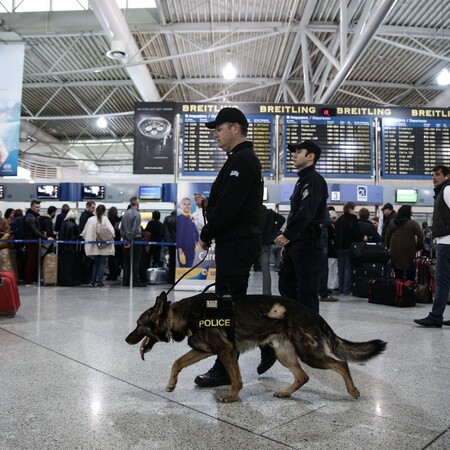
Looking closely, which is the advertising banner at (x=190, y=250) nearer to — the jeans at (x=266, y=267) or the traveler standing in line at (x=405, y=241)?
the jeans at (x=266, y=267)

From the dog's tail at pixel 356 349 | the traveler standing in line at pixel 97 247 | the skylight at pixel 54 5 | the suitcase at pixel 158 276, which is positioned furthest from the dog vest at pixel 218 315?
the skylight at pixel 54 5

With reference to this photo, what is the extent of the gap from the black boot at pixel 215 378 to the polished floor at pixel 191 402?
0.06 m

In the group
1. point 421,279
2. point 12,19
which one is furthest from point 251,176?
point 12,19

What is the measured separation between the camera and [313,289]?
325 cm

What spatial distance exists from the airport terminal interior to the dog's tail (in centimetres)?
27

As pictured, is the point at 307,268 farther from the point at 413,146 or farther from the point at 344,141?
the point at 413,146

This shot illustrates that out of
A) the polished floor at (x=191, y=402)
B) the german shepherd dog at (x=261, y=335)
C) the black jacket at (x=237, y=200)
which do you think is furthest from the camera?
the black jacket at (x=237, y=200)

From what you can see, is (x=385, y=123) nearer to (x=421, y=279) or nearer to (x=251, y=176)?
(x=421, y=279)

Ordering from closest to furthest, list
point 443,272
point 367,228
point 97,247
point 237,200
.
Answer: point 237,200
point 443,272
point 367,228
point 97,247

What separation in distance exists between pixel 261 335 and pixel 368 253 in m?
5.80

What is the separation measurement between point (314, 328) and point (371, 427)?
544 millimetres

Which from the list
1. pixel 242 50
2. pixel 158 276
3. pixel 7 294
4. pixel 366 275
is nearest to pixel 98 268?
pixel 158 276

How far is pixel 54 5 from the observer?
32.8 ft

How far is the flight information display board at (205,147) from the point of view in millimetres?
8070
